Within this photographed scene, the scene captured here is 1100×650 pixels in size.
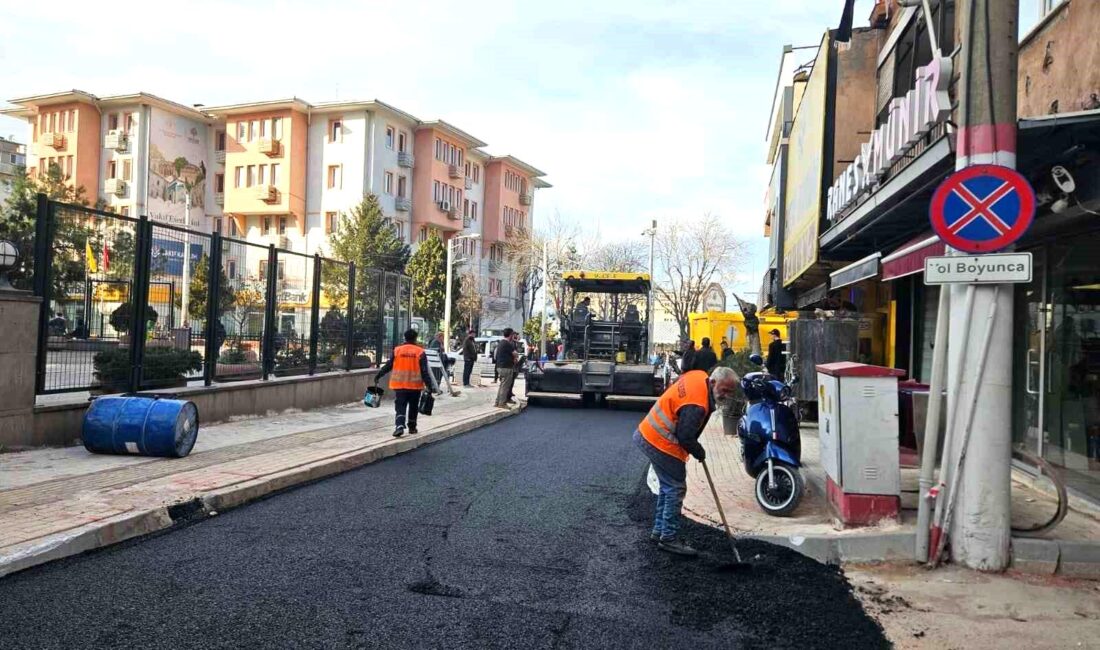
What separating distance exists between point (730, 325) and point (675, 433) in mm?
22343

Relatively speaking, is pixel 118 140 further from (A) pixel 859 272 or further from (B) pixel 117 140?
(A) pixel 859 272

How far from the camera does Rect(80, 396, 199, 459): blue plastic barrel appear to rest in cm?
895

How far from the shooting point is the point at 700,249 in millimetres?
48219

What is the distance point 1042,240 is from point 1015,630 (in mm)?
4867

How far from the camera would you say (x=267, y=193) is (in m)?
50.3

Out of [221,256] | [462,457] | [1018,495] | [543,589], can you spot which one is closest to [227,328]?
[221,256]

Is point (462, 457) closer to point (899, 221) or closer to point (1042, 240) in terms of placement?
point (899, 221)

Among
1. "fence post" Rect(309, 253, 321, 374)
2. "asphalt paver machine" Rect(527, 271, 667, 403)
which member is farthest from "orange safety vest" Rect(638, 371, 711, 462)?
"asphalt paver machine" Rect(527, 271, 667, 403)

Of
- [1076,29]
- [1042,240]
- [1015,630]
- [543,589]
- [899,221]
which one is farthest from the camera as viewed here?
[899,221]

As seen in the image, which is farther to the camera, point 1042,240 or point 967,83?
point 1042,240

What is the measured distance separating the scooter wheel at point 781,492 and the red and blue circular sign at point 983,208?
270cm

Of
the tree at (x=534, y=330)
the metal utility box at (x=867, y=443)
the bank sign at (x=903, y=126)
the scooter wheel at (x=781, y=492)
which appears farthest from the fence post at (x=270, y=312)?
the tree at (x=534, y=330)

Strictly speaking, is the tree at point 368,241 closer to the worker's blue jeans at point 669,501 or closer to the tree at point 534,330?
the tree at point 534,330

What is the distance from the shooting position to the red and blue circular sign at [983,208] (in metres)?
5.42
